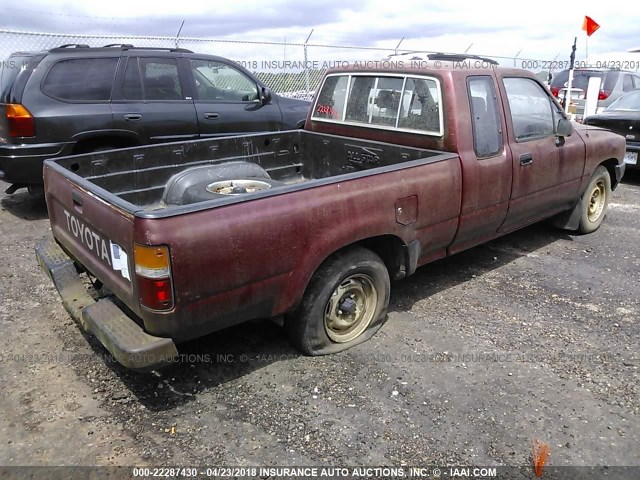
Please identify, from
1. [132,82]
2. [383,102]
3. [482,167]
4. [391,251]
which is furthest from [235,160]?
[132,82]

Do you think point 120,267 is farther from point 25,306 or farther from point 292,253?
point 25,306

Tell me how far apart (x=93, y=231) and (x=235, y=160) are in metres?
1.82

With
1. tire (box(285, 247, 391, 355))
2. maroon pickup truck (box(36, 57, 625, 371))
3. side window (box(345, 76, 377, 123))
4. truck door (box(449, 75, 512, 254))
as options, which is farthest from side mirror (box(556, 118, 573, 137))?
tire (box(285, 247, 391, 355))

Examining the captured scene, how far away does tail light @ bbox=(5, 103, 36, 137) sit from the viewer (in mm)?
5852

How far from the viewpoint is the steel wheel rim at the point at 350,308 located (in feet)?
11.3

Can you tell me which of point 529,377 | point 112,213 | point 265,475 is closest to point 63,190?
point 112,213

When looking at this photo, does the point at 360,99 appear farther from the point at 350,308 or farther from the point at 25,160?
the point at 25,160

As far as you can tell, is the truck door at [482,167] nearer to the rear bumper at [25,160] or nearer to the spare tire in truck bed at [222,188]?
the spare tire in truck bed at [222,188]

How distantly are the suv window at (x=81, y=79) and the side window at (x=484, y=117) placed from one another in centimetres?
433

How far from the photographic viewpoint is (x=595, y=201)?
19.3 ft

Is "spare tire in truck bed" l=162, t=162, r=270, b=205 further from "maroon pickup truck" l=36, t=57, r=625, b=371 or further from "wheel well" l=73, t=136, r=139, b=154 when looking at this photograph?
"wheel well" l=73, t=136, r=139, b=154

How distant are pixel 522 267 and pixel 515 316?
108cm

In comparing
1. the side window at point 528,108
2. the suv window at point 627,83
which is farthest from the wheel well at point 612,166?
the suv window at point 627,83

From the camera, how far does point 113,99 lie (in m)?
6.40
